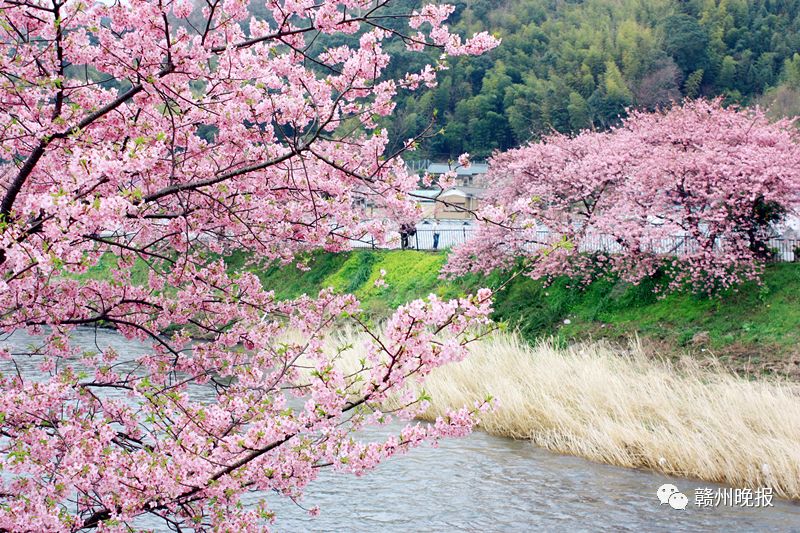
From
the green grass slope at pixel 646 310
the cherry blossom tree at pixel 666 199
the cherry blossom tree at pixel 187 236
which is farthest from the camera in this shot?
the cherry blossom tree at pixel 666 199

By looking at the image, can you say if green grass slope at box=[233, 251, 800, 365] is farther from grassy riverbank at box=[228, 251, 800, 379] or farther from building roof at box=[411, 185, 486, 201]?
building roof at box=[411, 185, 486, 201]

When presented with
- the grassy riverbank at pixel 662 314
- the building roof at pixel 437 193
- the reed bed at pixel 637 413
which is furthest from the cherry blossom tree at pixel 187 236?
the grassy riverbank at pixel 662 314

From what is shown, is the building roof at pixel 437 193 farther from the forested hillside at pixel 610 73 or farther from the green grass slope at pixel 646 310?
the forested hillside at pixel 610 73

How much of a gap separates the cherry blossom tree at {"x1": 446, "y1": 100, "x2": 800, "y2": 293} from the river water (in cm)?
478

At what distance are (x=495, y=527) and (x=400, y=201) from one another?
5727mm

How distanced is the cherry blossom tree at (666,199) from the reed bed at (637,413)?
256cm

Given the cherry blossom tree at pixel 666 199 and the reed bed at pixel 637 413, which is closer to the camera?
the reed bed at pixel 637 413

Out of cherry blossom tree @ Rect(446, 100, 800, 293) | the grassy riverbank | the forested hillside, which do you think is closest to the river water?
the grassy riverbank

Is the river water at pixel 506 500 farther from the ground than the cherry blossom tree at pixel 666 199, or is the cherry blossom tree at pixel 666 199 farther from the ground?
the cherry blossom tree at pixel 666 199

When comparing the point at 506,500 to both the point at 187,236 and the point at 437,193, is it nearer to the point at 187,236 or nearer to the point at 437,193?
the point at 437,193

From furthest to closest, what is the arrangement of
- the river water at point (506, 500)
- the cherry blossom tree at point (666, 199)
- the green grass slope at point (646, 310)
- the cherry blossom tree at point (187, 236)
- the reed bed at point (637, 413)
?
1. the cherry blossom tree at point (666, 199)
2. the green grass slope at point (646, 310)
3. the reed bed at point (637, 413)
4. the river water at point (506, 500)
5. the cherry blossom tree at point (187, 236)

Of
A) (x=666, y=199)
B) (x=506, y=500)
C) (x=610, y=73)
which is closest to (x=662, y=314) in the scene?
(x=666, y=199)

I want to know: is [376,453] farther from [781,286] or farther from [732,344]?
[781,286]

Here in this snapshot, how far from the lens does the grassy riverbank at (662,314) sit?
53.1ft
